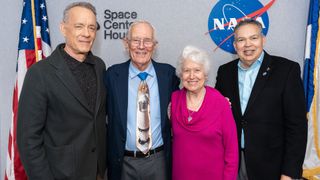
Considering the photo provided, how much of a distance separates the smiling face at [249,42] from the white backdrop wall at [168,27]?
2.83 ft

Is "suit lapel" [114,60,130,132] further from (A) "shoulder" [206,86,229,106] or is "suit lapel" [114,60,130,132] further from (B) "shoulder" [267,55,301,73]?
(B) "shoulder" [267,55,301,73]

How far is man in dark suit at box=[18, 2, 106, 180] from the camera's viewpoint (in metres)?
1.65

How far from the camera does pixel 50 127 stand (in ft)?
5.71

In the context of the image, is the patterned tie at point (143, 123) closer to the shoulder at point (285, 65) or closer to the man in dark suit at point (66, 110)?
the man in dark suit at point (66, 110)

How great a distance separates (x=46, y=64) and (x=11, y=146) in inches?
53.2

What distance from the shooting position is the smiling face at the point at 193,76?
1942 millimetres

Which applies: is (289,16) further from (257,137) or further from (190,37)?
(257,137)

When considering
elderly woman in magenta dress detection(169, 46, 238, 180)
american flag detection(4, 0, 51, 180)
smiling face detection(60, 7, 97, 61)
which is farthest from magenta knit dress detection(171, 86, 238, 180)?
american flag detection(4, 0, 51, 180)

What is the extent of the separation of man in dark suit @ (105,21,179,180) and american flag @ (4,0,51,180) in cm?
91

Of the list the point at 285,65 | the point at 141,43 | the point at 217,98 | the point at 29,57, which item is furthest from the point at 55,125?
the point at 285,65

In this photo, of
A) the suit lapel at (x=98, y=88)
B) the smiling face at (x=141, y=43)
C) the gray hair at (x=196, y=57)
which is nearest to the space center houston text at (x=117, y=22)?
the smiling face at (x=141, y=43)

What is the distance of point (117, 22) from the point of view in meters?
2.88

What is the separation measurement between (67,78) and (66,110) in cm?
19

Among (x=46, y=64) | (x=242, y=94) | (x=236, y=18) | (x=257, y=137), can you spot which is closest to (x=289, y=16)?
(x=236, y=18)
